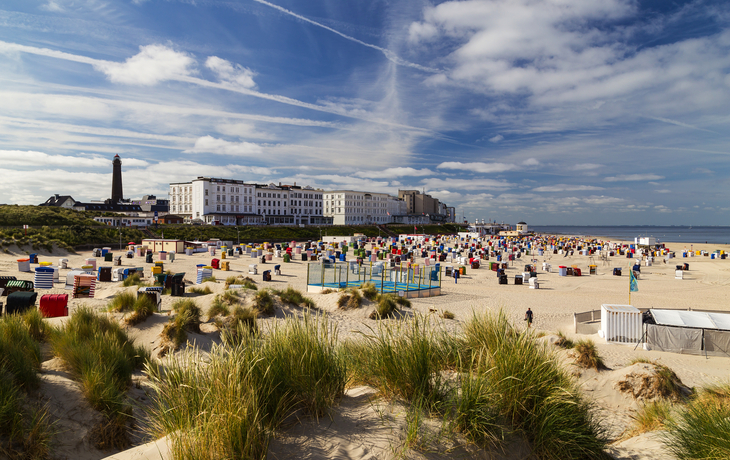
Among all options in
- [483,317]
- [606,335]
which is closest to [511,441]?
[483,317]

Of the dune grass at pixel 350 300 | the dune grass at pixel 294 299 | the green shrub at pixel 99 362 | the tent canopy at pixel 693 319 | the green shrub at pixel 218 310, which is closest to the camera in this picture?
the green shrub at pixel 99 362

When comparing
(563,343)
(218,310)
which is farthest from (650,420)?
(218,310)

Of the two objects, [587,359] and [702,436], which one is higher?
[702,436]

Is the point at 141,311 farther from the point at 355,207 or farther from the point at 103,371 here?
the point at 355,207

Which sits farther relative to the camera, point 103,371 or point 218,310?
point 218,310

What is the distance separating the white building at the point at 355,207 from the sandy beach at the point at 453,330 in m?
74.7

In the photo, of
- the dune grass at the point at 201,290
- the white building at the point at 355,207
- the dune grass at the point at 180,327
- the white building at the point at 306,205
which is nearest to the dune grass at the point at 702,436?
the dune grass at the point at 180,327

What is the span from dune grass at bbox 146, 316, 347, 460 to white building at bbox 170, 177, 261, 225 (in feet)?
257

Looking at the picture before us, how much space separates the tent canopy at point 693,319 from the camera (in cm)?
1170

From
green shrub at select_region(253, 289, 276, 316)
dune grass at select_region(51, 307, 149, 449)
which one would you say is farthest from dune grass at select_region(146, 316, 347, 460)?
green shrub at select_region(253, 289, 276, 316)

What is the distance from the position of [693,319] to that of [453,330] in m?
11.5

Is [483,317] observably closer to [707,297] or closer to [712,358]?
[712,358]

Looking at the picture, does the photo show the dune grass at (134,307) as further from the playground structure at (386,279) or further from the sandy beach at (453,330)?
the playground structure at (386,279)

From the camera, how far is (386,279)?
876 inches
